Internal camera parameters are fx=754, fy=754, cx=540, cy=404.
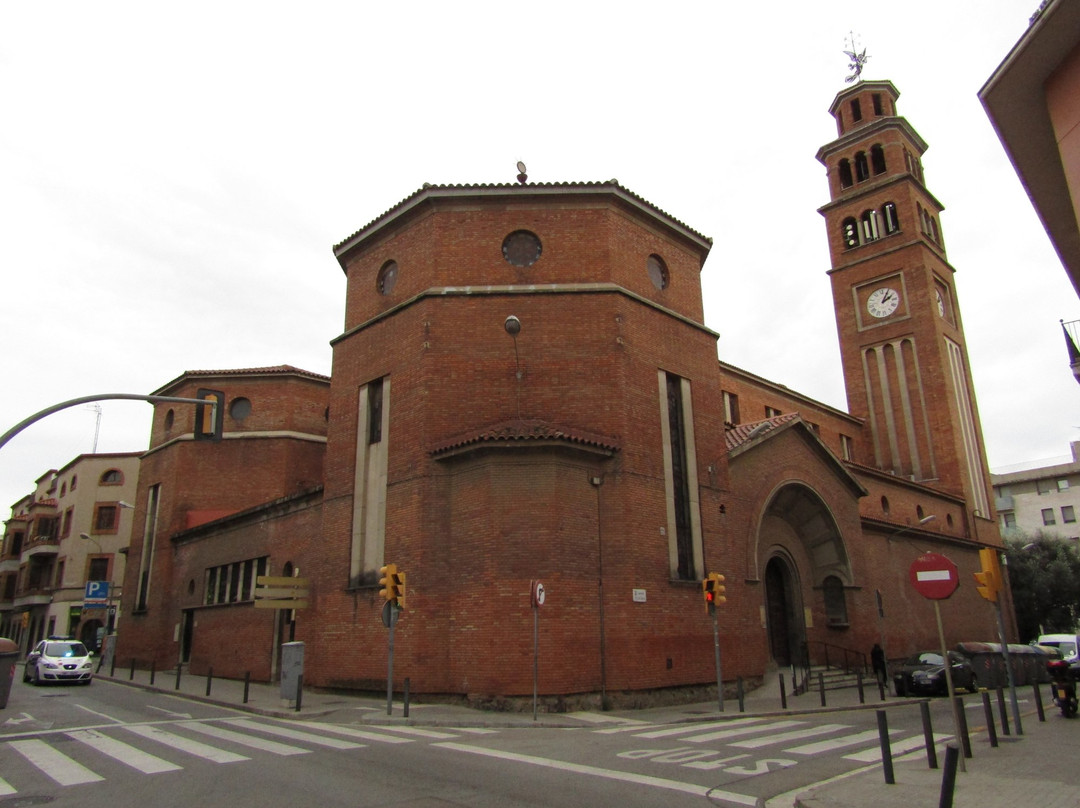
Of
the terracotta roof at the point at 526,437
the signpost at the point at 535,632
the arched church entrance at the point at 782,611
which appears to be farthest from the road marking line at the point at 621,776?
the arched church entrance at the point at 782,611

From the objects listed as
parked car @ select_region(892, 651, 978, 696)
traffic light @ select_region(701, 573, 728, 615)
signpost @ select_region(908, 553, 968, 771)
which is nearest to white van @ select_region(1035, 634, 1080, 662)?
parked car @ select_region(892, 651, 978, 696)

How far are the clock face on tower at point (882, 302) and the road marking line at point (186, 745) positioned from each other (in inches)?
1501

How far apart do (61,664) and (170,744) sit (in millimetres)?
16848

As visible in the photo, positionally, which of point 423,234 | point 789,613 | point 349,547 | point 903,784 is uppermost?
point 423,234

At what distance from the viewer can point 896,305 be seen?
129 feet

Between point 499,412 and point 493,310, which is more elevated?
point 493,310

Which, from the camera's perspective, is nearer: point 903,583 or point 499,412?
point 499,412

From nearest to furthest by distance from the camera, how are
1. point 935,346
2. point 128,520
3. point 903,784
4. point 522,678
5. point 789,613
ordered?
point 903,784 → point 522,678 → point 789,613 → point 935,346 → point 128,520

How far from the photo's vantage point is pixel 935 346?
37.4 metres

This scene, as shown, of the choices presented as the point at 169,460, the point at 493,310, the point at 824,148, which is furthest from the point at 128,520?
the point at 824,148

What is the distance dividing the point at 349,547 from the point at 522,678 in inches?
235

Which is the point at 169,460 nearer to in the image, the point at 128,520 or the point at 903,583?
the point at 128,520

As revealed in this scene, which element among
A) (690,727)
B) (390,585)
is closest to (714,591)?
(690,727)

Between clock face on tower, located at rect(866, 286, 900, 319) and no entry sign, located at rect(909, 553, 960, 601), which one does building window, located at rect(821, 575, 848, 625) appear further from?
clock face on tower, located at rect(866, 286, 900, 319)
